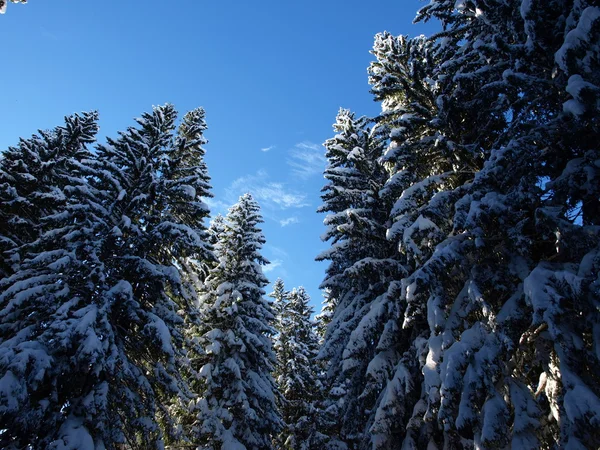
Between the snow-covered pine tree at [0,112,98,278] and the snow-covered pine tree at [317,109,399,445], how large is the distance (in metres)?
8.82

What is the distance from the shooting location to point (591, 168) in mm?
6320

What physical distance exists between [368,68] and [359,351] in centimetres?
1079

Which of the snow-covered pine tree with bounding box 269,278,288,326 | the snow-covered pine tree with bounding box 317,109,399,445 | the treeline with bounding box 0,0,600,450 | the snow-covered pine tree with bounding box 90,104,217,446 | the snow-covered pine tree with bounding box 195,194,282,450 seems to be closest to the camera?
the treeline with bounding box 0,0,600,450

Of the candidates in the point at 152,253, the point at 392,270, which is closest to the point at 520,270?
the point at 392,270

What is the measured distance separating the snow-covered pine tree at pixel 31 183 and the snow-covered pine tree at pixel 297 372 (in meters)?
11.1

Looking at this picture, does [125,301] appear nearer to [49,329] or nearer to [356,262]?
[49,329]

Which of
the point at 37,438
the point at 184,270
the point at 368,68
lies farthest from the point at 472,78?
the point at 37,438

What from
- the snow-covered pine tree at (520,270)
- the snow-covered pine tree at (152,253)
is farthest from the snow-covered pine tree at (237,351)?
the snow-covered pine tree at (520,270)

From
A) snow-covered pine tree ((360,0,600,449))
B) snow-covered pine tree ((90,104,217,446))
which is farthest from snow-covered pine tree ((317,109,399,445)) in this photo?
snow-covered pine tree ((90,104,217,446))

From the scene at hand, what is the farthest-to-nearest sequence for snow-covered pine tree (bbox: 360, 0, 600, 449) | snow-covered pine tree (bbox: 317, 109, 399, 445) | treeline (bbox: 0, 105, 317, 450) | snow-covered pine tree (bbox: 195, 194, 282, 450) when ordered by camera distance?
snow-covered pine tree (bbox: 195, 194, 282, 450) → snow-covered pine tree (bbox: 317, 109, 399, 445) → treeline (bbox: 0, 105, 317, 450) → snow-covered pine tree (bbox: 360, 0, 600, 449)

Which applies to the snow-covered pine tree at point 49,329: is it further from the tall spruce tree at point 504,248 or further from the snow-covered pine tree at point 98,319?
the tall spruce tree at point 504,248

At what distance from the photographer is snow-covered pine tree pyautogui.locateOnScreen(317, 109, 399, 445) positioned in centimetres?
1136

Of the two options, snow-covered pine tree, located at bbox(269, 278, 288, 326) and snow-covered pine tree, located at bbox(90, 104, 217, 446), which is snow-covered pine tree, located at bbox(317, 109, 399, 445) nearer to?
snow-covered pine tree, located at bbox(90, 104, 217, 446)

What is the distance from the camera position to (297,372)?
22094 mm
